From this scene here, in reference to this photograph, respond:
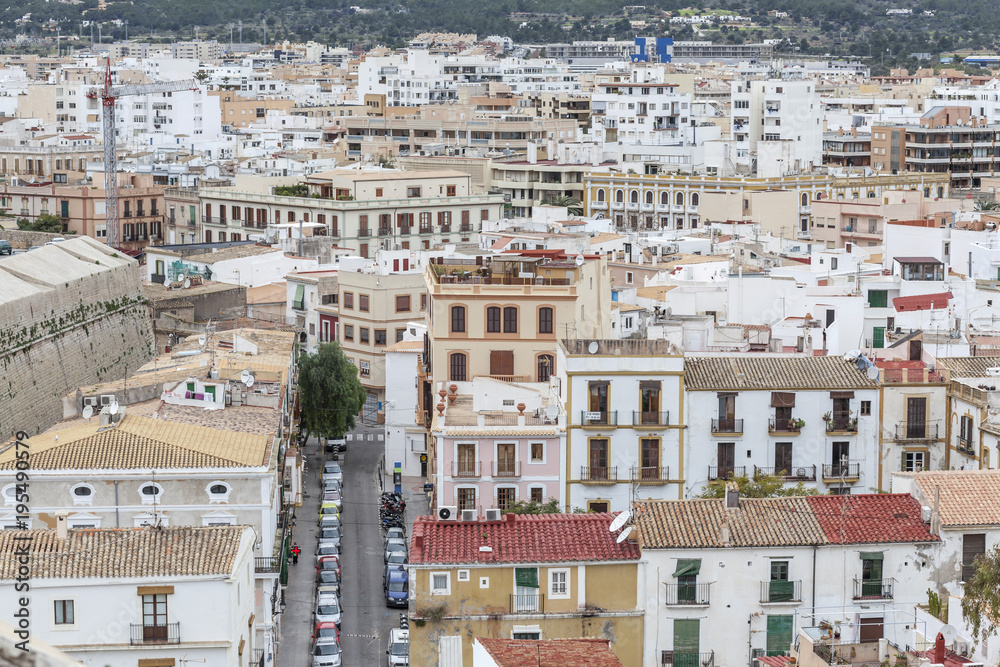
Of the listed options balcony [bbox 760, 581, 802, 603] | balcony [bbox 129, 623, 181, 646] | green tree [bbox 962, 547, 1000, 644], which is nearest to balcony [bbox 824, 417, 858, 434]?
balcony [bbox 760, 581, 802, 603]

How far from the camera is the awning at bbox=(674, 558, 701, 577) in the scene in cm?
2709

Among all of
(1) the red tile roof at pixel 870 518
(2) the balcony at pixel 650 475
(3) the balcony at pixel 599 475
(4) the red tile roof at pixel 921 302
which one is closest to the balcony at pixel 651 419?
(2) the balcony at pixel 650 475

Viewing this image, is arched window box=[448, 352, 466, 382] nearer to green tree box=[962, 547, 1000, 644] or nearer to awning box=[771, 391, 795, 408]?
awning box=[771, 391, 795, 408]

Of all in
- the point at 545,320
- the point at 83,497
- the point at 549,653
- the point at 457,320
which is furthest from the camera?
the point at 457,320

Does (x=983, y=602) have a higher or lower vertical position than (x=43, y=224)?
higher

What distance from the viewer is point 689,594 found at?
2727 cm

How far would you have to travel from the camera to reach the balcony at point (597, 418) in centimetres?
3512

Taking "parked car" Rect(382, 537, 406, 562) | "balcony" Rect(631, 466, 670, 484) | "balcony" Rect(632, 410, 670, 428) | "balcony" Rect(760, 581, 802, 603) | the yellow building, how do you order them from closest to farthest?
the yellow building → "balcony" Rect(760, 581, 802, 603) → "balcony" Rect(632, 410, 670, 428) → "balcony" Rect(631, 466, 670, 484) → "parked car" Rect(382, 537, 406, 562)

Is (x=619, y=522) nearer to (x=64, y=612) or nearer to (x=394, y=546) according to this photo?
(x=64, y=612)

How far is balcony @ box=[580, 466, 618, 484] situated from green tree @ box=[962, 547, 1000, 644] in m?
13.0

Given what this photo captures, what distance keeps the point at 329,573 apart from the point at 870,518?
13.1m

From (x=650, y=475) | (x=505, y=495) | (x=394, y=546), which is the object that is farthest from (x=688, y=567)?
(x=394, y=546)

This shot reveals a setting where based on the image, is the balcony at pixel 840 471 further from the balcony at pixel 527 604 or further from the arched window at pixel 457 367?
the balcony at pixel 527 604

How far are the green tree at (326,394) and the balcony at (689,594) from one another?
23509 millimetres
